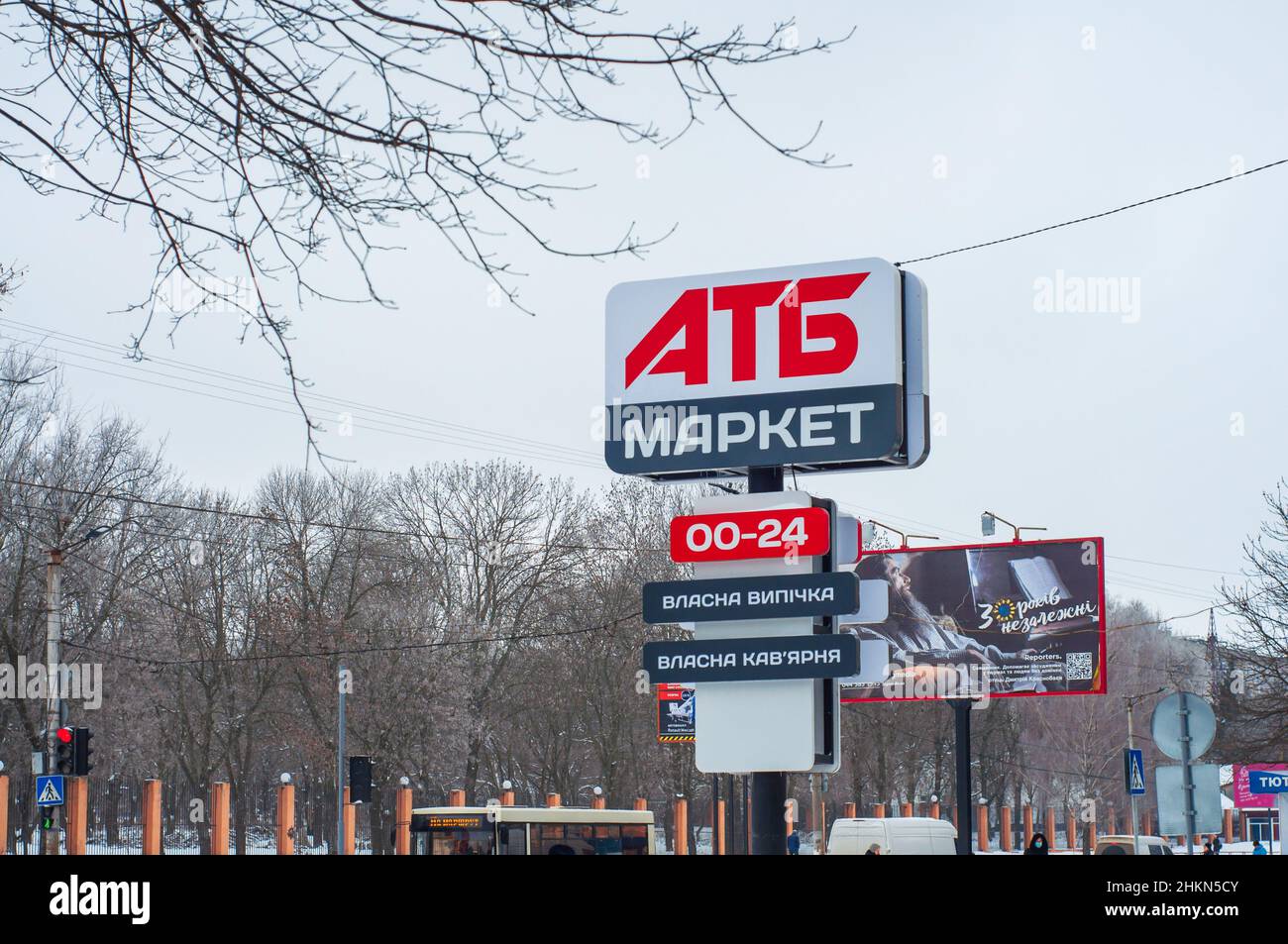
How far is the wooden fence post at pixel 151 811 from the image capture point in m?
39.7

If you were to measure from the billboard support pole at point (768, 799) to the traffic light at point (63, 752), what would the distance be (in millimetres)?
17134

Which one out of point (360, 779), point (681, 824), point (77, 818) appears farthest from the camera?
point (681, 824)

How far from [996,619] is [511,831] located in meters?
12.9

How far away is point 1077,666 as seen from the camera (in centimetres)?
3753

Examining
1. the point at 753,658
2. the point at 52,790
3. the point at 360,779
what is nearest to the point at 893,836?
the point at 360,779

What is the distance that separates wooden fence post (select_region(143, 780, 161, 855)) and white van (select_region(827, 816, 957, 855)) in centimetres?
1711

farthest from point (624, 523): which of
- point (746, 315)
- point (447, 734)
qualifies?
point (746, 315)

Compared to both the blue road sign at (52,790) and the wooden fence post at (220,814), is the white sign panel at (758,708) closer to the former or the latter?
the blue road sign at (52,790)

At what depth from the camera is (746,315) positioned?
16375 mm

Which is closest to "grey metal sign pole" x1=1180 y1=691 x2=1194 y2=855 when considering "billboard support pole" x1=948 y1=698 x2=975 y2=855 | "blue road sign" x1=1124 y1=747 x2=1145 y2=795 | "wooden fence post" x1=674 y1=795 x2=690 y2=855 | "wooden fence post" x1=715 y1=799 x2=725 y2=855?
"blue road sign" x1=1124 y1=747 x2=1145 y2=795

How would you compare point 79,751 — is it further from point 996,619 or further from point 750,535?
point 996,619

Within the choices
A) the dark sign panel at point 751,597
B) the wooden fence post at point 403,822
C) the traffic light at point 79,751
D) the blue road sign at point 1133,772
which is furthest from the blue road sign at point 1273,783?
the wooden fence post at point 403,822
